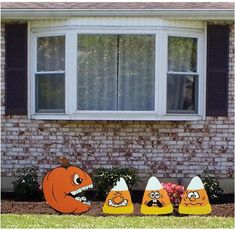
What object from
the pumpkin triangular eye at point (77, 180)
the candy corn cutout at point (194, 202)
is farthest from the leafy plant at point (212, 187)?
the pumpkin triangular eye at point (77, 180)

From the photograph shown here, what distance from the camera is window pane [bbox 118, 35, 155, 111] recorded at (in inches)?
452

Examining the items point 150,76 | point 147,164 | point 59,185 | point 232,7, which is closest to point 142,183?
point 147,164

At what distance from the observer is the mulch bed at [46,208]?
9542 millimetres

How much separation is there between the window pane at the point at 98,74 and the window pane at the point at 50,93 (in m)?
0.34

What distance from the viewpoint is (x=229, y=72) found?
37.8ft

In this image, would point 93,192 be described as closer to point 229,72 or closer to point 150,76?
point 150,76

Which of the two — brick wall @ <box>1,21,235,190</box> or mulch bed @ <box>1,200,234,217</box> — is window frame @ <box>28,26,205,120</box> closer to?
brick wall @ <box>1,21,235,190</box>

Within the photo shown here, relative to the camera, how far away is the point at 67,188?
29.8 feet

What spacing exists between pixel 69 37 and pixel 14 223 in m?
3.90

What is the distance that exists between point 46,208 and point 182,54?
3.81 meters

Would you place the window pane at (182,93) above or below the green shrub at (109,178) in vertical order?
above

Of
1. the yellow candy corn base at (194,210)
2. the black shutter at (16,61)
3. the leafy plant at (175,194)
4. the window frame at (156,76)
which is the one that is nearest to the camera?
the yellow candy corn base at (194,210)

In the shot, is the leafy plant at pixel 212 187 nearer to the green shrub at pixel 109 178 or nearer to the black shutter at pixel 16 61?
the green shrub at pixel 109 178

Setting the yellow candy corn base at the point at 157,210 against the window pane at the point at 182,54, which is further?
the window pane at the point at 182,54
